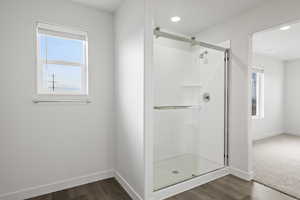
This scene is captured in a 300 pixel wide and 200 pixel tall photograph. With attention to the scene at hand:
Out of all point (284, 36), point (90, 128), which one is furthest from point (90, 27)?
point (284, 36)

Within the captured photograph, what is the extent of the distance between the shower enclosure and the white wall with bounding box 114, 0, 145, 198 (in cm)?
49

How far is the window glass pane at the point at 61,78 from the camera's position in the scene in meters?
2.22

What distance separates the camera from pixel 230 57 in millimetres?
2695

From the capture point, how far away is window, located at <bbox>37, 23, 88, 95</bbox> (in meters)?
2.17

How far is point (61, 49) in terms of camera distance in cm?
229

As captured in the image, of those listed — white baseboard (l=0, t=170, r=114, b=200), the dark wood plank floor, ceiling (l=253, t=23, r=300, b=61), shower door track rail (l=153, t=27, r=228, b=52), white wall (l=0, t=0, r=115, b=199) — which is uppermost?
ceiling (l=253, t=23, r=300, b=61)

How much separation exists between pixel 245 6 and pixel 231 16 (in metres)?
0.30

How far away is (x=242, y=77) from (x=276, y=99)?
13.6ft

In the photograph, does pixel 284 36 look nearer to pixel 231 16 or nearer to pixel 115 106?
pixel 231 16

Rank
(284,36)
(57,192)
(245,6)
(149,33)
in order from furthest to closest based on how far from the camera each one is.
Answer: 1. (284,36)
2. (245,6)
3. (57,192)
4. (149,33)

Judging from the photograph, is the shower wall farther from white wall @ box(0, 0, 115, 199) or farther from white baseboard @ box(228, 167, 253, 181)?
white wall @ box(0, 0, 115, 199)

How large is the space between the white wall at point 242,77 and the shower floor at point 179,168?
416mm

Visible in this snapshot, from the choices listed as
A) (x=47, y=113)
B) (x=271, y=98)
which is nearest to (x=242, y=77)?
(x=47, y=113)

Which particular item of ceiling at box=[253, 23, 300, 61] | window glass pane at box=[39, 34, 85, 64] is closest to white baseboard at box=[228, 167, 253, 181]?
ceiling at box=[253, 23, 300, 61]
